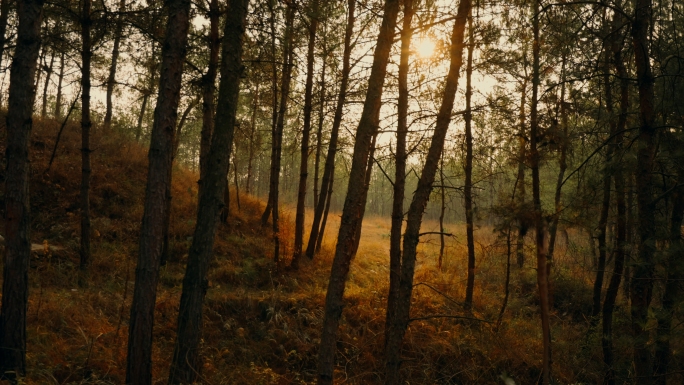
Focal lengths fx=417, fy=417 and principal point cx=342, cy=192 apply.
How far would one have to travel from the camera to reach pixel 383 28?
4.63 m

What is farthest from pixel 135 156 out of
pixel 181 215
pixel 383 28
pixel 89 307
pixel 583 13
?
pixel 583 13

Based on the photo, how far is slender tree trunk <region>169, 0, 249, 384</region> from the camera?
189 inches

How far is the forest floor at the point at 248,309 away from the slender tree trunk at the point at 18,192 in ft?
2.13

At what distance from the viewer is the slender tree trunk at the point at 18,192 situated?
4.66 meters

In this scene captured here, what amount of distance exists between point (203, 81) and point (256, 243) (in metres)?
7.91

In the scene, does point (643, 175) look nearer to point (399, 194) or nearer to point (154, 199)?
point (399, 194)

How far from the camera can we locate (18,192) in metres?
4.73

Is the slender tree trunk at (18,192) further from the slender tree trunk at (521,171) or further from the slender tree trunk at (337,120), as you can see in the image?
the slender tree trunk at (337,120)

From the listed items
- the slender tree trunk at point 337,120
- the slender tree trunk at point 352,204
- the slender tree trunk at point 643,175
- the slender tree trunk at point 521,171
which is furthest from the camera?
the slender tree trunk at point 337,120

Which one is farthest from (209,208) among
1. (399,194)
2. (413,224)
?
(399,194)

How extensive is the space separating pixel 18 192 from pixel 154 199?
1.67 metres

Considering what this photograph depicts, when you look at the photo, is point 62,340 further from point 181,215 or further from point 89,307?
point 181,215

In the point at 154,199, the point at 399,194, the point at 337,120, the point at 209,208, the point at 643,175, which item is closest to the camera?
the point at 154,199

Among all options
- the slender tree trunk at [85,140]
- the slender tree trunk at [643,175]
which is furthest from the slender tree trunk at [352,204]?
the slender tree trunk at [85,140]
